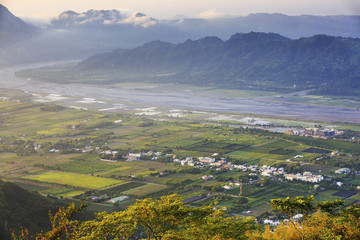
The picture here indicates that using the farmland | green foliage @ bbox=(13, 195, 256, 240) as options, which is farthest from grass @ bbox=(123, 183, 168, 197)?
green foliage @ bbox=(13, 195, 256, 240)

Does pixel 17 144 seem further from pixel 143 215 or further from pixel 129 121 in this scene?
pixel 143 215

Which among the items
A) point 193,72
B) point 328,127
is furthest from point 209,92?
point 328,127

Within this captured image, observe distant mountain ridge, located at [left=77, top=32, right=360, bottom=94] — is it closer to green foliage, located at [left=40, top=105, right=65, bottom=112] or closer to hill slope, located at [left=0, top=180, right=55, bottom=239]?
green foliage, located at [left=40, top=105, right=65, bottom=112]

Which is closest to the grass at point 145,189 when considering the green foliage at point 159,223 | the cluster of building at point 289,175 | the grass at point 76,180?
the grass at point 76,180

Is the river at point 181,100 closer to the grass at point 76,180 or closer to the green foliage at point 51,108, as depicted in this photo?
the green foliage at point 51,108

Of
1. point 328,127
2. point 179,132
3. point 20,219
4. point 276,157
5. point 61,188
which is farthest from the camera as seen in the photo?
point 328,127
